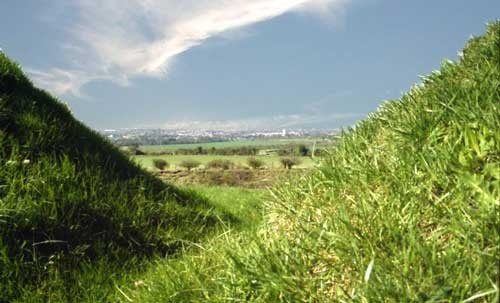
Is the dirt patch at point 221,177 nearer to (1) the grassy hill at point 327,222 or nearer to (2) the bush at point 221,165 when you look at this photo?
(2) the bush at point 221,165

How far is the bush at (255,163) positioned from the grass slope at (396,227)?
55733 mm

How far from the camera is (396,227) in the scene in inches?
104

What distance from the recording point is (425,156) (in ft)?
9.80

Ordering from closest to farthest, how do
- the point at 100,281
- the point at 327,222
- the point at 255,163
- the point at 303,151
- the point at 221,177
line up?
the point at 327,222, the point at 100,281, the point at 303,151, the point at 221,177, the point at 255,163

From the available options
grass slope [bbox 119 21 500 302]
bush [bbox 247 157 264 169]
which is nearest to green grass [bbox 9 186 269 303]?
grass slope [bbox 119 21 500 302]

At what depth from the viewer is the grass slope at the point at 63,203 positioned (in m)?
4.82

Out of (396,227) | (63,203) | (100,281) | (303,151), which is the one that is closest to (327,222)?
(396,227)

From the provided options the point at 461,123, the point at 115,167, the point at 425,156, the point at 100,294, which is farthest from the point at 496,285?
the point at 115,167

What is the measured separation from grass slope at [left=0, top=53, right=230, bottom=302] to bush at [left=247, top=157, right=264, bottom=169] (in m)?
52.3

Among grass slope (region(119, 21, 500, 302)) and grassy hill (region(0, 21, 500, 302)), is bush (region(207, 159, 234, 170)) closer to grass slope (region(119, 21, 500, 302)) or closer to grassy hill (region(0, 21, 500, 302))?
grassy hill (region(0, 21, 500, 302))

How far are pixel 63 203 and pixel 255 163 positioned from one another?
54.9 meters

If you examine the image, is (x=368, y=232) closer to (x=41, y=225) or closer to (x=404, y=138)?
(x=404, y=138)

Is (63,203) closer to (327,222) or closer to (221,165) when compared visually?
(327,222)

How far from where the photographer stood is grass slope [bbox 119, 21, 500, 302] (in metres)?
2.30
